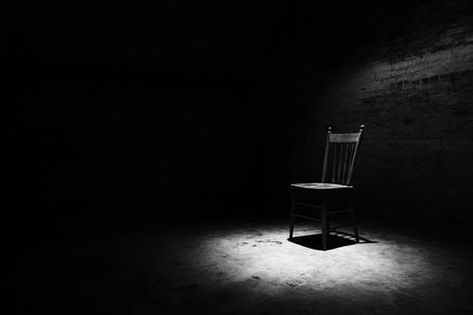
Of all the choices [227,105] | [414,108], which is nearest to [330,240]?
[414,108]

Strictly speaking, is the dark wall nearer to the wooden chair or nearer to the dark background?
the dark background

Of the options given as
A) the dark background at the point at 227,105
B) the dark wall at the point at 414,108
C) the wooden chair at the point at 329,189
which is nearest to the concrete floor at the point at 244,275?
the wooden chair at the point at 329,189

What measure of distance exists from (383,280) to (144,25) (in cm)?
A: 485

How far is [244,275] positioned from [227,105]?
16.5 feet

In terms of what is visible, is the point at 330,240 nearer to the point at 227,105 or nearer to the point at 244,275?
the point at 244,275

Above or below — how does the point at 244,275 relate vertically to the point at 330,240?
below

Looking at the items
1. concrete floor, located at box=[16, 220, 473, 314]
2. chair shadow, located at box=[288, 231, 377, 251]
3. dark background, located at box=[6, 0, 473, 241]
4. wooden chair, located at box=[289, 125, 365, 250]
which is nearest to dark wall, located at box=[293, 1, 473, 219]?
dark background, located at box=[6, 0, 473, 241]

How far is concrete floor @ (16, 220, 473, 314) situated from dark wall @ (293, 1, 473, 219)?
35.2 inches

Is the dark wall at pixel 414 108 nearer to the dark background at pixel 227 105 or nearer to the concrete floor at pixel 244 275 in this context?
the dark background at pixel 227 105

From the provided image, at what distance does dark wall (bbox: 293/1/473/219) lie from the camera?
4035mm

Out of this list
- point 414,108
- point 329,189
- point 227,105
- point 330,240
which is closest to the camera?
point 329,189

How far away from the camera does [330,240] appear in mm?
3613

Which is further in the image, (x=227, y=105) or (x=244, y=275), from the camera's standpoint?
(x=227, y=105)

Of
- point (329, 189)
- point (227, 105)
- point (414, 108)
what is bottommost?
point (329, 189)
